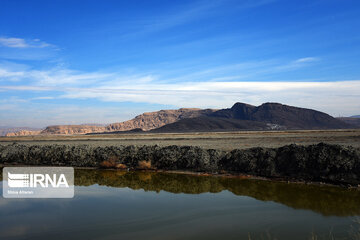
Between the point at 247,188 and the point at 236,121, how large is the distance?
381ft

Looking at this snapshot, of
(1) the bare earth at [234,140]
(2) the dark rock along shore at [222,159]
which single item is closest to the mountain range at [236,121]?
(1) the bare earth at [234,140]

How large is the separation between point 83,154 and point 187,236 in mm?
17581

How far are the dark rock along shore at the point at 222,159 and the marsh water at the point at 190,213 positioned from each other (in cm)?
159

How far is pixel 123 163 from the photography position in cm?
2286

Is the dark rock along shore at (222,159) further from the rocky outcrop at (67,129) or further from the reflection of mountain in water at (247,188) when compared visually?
the rocky outcrop at (67,129)

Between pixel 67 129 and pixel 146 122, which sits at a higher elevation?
pixel 146 122

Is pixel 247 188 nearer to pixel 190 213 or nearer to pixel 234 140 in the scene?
pixel 190 213

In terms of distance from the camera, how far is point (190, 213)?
10648 mm

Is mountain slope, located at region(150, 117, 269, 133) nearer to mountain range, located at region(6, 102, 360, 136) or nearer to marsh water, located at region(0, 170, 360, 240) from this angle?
mountain range, located at region(6, 102, 360, 136)

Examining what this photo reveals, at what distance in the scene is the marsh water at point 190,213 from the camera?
28.3 ft

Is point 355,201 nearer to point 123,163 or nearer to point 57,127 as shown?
point 123,163

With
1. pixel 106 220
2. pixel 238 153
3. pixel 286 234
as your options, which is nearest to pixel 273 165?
pixel 238 153

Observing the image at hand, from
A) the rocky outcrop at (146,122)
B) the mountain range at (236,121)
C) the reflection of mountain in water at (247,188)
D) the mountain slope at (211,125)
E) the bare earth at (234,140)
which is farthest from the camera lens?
the rocky outcrop at (146,122)

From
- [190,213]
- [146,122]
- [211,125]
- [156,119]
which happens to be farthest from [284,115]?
Result: [190,213]
